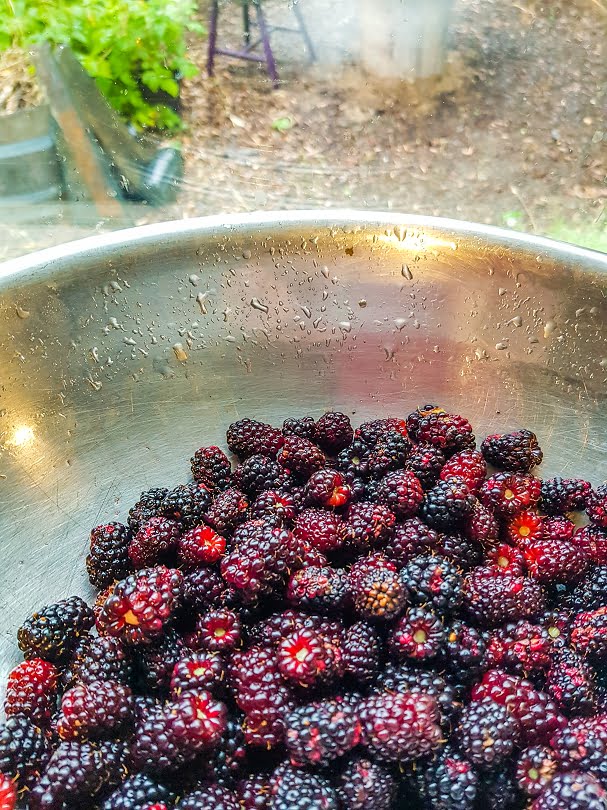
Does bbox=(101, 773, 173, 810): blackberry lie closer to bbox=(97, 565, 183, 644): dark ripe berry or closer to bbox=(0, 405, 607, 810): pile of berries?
bbox=(0, 405, 607, 810): pile of berries

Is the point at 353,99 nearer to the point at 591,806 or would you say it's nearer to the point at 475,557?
the point at 475,557

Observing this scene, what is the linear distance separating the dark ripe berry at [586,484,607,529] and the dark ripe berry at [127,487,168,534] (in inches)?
38.2

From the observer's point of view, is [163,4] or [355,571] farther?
[163,4]

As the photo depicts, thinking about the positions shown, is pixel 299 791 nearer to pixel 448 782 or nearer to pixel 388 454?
pixel 448 782

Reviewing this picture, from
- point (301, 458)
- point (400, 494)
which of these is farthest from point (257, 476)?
point (400, 494)

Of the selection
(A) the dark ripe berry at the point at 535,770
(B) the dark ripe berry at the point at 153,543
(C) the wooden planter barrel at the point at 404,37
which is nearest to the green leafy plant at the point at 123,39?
(C) the wooden planter barrel at the point at 404,37

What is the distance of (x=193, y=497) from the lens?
1553mm

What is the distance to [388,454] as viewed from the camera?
1629 millimetres

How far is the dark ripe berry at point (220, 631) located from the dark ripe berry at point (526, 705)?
44cm

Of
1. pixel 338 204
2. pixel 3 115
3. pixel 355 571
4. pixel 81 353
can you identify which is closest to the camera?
pixel 355 571

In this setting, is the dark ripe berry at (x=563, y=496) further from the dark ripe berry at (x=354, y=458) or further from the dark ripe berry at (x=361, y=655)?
the dark ripe berry at (x=361, y=655)

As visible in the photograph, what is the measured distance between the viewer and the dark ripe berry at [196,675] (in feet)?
3.96

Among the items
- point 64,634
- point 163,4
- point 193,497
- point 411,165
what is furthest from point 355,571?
point 163,4

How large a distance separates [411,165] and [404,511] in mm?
2272
